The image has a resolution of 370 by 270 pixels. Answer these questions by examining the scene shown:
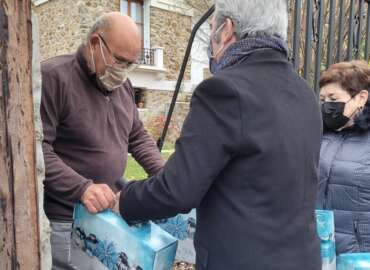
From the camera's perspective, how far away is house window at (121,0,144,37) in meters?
15.9

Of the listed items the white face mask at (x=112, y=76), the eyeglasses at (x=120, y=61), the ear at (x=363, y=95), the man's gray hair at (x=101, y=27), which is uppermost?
the man's gray hair at (x=101, y=27)

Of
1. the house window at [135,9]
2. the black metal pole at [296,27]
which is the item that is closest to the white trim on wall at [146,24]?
the house window at [135,9]

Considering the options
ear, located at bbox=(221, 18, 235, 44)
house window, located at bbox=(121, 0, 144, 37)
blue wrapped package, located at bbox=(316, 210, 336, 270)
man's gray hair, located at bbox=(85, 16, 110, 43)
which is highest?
house window, located at bbox=(121, 0, 144, 37)

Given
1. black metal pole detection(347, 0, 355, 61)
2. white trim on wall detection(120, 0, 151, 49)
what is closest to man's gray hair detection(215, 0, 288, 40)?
black metal pole detection(347, 0, 355, 61)

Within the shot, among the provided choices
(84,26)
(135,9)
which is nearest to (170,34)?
(135,9)

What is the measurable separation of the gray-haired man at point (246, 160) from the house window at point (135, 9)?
14.9 m

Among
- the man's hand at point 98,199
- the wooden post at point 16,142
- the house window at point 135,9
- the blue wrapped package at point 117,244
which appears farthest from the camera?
the house window at point 135,9

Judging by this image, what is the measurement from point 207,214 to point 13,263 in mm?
589

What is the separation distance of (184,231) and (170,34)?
51.5ft

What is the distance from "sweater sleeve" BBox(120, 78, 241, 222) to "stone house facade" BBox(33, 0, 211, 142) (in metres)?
13.3

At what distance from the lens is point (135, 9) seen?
53.0 ft

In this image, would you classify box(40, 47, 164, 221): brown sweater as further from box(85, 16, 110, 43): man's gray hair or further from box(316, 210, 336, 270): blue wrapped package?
box(316, 210, 336, 270): blue wrapped package

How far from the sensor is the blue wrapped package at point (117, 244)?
139 cm

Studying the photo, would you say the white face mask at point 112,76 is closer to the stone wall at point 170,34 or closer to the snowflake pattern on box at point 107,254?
the snowflake pattern on box at point 107,254
